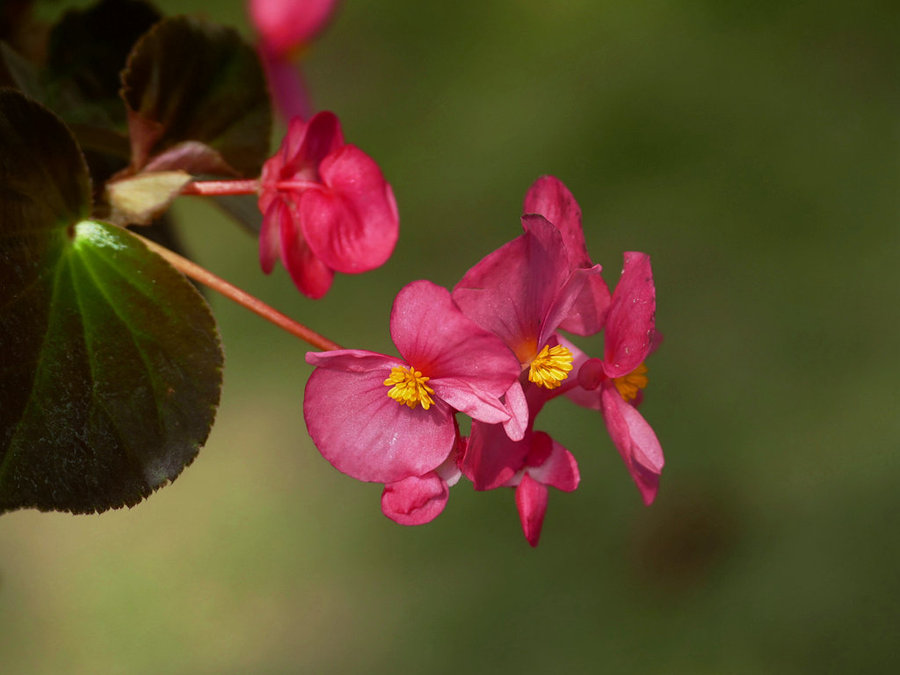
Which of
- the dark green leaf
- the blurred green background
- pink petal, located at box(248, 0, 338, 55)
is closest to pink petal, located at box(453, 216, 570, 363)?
the dark green leaf

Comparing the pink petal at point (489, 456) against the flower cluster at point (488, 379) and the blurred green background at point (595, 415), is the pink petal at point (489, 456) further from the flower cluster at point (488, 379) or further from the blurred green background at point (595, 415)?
the blurred green background at point (595, 415)

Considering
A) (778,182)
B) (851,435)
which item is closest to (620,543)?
(851,435)

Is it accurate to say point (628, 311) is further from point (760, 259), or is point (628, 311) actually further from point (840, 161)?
point (840, 161)

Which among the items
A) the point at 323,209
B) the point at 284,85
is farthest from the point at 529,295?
the point at 284,85

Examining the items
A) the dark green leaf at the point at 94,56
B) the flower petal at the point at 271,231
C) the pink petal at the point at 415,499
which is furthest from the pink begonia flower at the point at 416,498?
the dark green leaf at the point at 94,56

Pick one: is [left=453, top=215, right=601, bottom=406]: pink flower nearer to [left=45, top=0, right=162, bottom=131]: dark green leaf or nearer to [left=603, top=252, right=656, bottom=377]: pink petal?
[left=603, top=252, right=656, bottom=377]: pink petal

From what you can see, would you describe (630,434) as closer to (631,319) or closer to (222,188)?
(631,319)
